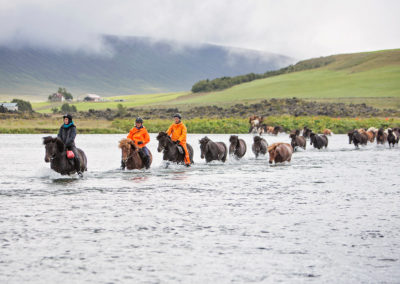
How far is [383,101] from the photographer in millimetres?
98625

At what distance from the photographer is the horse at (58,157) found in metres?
15.5

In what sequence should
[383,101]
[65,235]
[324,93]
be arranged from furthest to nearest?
[324,93]
[383,101]
[65,235]

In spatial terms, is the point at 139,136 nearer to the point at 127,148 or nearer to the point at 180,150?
the point at 127,148

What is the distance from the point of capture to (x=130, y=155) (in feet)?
59.7

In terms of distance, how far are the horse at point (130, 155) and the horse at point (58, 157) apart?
4.29 feet

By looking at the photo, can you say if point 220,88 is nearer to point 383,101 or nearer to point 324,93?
point 324,93

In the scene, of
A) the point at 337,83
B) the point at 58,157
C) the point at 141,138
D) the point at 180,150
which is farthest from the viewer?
the point at 337,83

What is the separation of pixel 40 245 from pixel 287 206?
17.2 feet

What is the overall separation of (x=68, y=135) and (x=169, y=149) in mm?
4618

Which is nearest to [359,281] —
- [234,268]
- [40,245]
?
[234,268]

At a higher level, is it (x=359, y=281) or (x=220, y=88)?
(x=220, y=88)

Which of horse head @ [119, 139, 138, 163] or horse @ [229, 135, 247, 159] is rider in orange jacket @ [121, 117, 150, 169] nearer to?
horse head @ [119, 139, 138, 163]

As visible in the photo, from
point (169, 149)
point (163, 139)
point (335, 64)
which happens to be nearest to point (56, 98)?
point (335, 64)

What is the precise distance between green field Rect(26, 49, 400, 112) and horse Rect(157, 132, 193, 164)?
77.6m
